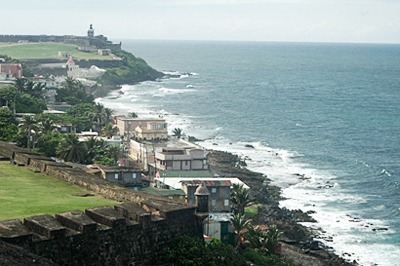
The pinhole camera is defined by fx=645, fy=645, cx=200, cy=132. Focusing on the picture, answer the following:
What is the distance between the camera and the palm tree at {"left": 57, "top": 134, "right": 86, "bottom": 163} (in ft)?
190

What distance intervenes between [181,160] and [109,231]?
1581 inches

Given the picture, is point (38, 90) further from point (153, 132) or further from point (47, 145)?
point (47, 145)

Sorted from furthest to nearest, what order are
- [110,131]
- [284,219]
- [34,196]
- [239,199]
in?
1. [110,131]
2. [284,219]
3. [239,199]
4. [34,196]

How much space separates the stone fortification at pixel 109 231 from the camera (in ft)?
71.2

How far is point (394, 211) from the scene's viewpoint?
66438 mm

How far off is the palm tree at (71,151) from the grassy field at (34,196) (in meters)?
20.3

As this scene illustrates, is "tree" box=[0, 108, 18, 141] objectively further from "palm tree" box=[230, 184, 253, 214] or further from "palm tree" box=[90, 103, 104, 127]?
"palm tree" box=[230, 184, 253, 214]

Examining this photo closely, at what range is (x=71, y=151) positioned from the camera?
5809 centimetres

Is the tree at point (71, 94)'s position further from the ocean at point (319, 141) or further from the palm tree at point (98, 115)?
the palm tree at point (98, 115)

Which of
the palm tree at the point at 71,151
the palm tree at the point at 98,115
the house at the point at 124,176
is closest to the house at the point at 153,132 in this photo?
the palm tree at the point at 98,115

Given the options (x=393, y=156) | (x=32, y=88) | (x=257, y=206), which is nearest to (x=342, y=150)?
(x=393, y=156)

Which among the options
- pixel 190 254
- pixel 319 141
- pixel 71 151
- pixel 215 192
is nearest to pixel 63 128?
pixel 71 151

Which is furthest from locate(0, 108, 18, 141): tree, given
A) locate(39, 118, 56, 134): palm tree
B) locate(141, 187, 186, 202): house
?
locate(141, 187, 186, 202): house

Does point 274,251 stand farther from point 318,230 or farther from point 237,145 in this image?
point 237,145
